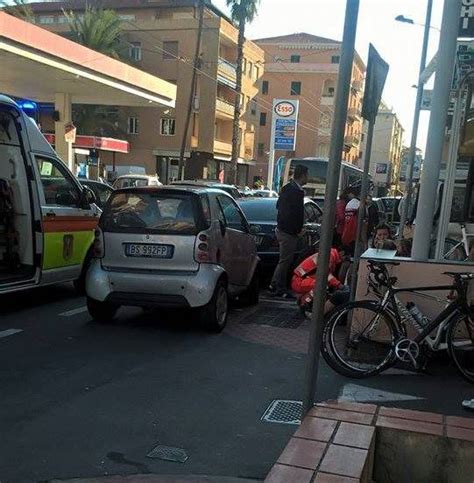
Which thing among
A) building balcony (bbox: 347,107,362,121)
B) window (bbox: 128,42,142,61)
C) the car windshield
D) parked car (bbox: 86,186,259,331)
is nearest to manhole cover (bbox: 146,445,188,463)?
parked car (bbox: 86,186,259,331)

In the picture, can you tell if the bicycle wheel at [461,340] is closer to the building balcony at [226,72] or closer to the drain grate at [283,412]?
the drain grate at [283,412]

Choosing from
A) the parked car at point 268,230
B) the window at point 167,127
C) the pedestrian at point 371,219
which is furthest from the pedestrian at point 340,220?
the window at point 167,127

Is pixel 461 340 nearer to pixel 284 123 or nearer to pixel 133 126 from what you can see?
pixel 284 123

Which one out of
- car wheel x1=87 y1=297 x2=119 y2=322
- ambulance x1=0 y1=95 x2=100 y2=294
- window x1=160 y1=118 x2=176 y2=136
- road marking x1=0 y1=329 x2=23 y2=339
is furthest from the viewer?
window x1=160 y1=118 x2=176 y2=136

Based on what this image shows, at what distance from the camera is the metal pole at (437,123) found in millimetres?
5957

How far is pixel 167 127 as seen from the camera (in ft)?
148

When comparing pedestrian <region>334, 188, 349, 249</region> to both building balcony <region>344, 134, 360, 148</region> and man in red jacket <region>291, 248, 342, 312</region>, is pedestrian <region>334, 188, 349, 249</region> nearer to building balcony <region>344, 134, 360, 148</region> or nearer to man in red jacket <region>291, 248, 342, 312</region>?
man in red jacket <region>291, 248, 342, 312</region>

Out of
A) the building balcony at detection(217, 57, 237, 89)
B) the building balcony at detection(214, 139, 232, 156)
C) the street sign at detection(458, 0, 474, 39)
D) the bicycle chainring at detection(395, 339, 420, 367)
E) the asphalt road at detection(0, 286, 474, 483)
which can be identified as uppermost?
Result: the building balcony at detection(217, 57, 237, 89)

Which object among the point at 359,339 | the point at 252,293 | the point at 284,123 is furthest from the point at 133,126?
the point at 359,339

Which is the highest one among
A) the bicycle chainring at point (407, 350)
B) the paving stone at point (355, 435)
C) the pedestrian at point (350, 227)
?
the pedestrian at point (350, 227)

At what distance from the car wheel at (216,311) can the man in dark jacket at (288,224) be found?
241 cm

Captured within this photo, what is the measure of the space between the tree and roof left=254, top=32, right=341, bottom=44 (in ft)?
106

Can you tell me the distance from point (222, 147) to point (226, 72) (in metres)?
5.64

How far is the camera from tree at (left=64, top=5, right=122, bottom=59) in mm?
38688
